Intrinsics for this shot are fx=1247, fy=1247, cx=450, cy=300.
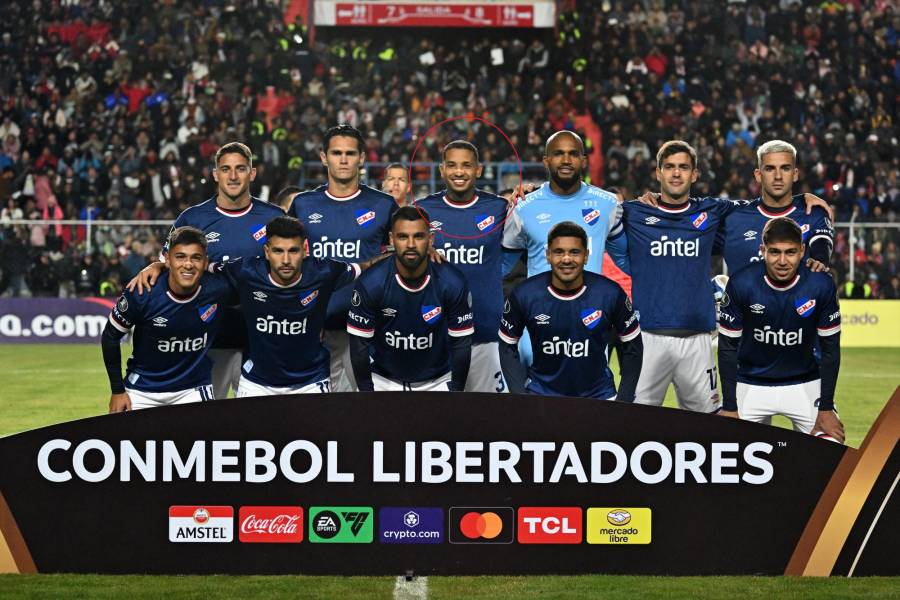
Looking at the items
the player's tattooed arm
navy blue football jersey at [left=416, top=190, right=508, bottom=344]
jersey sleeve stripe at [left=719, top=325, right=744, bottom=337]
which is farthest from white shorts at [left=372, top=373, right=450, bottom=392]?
jersey sleeve stripe at [left=719, top=325, right=744, bottom=337]

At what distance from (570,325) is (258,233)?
2.18m

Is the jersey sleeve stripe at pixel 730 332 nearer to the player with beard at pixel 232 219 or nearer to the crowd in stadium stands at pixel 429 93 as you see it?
the player with beard at pixel 232 219

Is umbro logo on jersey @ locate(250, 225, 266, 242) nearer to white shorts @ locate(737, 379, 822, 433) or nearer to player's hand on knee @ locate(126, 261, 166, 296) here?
player's hand on knee @ locate(126, 261, 166, 296)

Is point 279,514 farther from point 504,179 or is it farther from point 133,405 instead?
point 504,179

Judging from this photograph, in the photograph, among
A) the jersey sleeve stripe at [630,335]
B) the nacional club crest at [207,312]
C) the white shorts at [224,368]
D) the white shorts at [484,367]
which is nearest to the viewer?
the jersey sleeve stripe at [630,335]

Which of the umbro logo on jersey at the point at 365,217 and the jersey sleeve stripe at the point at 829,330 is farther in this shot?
the umbro logo on jersey at the point at 365,217

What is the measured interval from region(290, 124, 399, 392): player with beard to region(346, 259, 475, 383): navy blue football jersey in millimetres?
782

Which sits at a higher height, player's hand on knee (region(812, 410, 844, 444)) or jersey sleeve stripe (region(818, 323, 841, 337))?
jersey sleeve stripe (region(818, 323, 841, 337))

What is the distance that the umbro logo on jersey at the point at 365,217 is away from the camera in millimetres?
7500

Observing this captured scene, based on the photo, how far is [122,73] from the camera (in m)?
25.7

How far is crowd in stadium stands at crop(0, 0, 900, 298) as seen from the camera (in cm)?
2244

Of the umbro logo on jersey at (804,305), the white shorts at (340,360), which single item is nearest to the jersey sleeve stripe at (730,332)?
the umbro logo on jersey at (804,305)

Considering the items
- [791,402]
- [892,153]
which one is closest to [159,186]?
[892,153]

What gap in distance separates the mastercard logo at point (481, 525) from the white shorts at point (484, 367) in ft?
9.55
